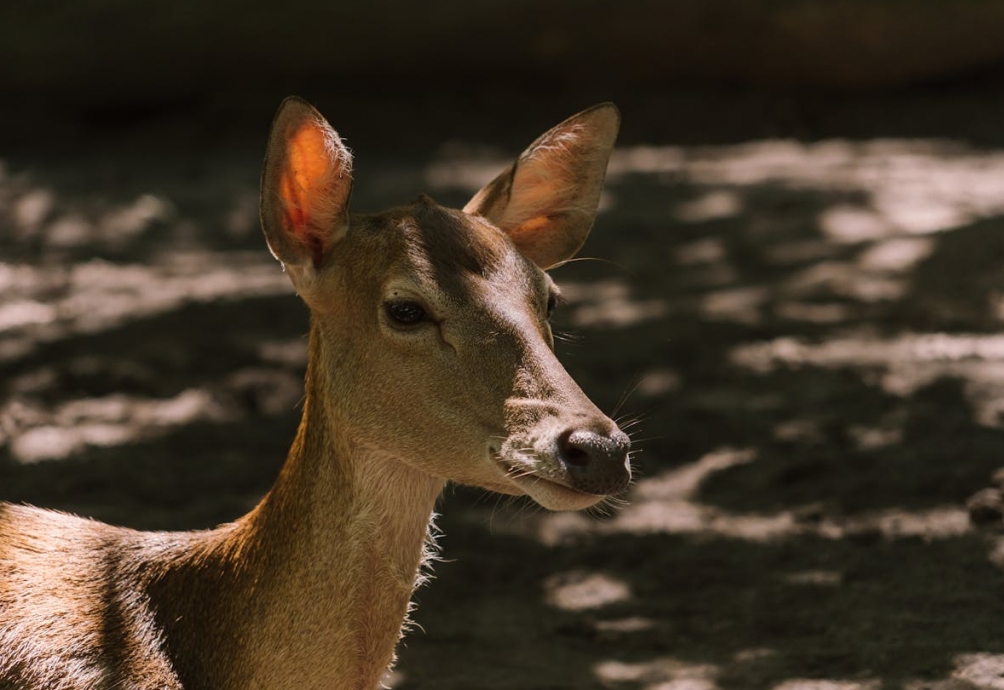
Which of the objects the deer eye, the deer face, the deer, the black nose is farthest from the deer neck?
the black nose

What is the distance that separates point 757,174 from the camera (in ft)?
32.7

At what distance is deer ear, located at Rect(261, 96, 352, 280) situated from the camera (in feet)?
13.4

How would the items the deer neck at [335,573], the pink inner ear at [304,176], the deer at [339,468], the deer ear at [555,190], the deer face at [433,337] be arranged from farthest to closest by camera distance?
the deer ear at [555,190] → the pink inner ear at [304,176] → the deer neck at [335,573] → the deer at [339,468] → the deer face at [433,337]

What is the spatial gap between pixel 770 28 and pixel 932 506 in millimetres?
5738

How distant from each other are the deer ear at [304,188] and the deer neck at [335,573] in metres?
0.39

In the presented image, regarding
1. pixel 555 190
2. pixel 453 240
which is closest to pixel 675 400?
pixel 555 190

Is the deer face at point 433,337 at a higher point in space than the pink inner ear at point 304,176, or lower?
lower

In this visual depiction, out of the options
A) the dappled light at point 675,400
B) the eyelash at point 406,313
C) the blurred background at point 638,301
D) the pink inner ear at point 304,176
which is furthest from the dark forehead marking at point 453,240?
the blurred background at point 638,301

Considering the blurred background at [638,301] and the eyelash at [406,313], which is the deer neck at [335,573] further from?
the blurred background at [638,301]

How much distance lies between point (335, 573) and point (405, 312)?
28.1 inches

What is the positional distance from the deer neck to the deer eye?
0.28 m

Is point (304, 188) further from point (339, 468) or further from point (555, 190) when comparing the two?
point (555, 190)

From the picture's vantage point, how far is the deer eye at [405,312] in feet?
13.0

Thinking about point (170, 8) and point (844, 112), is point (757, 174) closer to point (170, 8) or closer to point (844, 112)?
point (844, 112)
